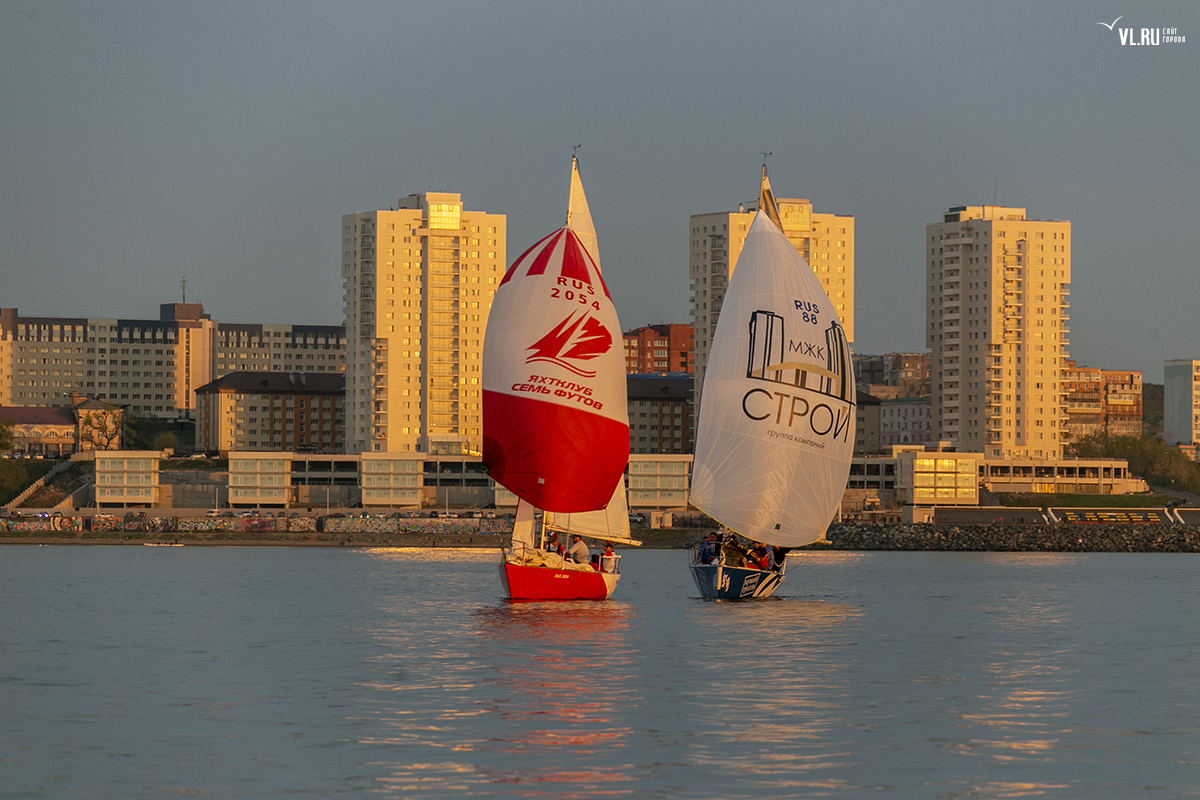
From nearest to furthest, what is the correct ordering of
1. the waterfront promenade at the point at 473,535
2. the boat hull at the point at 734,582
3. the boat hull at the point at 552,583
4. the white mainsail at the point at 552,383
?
the white mainsail at the point at 552,383 → the boat hull at the point at 552,583 → the boat hull at the point at 734,582 → the waterfront promenade at the point at 473,535

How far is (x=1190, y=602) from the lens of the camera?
7212 centimetres

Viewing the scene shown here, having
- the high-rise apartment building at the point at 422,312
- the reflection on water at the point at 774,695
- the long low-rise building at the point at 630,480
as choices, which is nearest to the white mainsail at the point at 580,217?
the reflection on water at the point at 774,695

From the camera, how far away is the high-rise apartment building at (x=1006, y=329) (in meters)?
196

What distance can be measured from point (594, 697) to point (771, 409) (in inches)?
997

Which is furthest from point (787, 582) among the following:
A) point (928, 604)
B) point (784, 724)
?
point (784, 724)

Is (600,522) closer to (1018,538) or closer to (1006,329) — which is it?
(1018,538)

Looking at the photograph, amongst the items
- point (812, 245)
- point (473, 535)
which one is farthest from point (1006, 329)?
point (473, 535)

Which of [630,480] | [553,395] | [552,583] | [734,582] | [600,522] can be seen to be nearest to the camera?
[553,395]

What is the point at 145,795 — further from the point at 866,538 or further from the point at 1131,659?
the point at 866,538

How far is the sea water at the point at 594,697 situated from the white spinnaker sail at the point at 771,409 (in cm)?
398

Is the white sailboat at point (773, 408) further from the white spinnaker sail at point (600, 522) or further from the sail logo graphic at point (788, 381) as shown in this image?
the white spinnaker sail at point (600, 522)

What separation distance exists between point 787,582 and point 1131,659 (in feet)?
135

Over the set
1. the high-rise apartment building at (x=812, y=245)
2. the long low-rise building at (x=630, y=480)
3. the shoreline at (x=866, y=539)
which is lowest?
the shoreline at (x=866, y=539)

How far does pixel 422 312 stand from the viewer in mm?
192375
